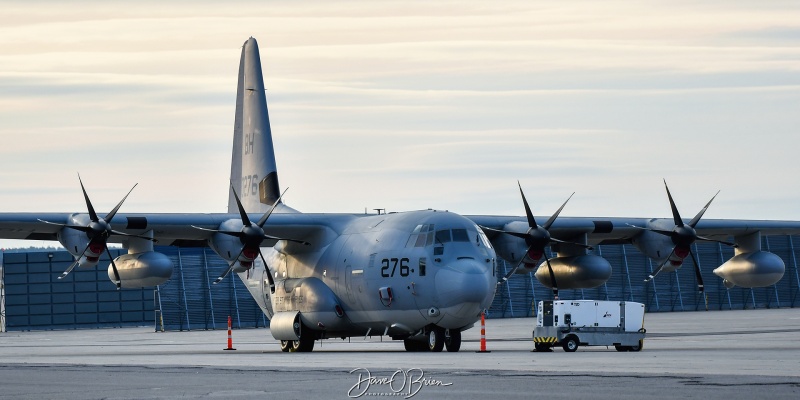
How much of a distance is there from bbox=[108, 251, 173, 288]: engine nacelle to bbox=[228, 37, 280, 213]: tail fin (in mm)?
7826

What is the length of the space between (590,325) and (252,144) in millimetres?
17333

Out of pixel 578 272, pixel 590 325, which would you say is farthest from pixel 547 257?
pixel 590 325

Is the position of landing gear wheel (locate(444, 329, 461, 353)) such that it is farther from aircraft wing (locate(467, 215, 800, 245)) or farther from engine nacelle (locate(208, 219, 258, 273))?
engine nacelle (locate(208, 219, 258, 273))

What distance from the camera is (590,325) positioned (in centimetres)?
3362

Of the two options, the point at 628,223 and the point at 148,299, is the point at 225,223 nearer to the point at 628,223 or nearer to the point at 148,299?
the point at 628,223

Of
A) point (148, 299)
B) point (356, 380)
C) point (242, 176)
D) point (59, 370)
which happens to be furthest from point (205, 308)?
point (356, 380)

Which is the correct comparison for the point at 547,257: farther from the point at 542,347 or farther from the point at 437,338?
the point at 542,347

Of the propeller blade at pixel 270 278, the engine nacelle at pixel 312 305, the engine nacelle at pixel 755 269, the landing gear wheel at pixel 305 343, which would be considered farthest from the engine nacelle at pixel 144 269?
the engine nacelle at pixel 755 269

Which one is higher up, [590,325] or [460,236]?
[460,236]

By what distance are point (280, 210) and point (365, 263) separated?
810 centimetres

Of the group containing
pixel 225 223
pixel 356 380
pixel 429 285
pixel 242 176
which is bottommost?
pixel 356 380

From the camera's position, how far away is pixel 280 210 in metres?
43.1

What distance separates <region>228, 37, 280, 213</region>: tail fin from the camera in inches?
1766

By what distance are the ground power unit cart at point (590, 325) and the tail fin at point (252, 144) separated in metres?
14.6
